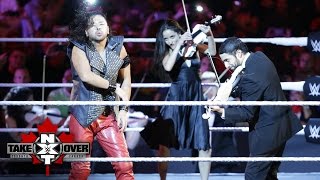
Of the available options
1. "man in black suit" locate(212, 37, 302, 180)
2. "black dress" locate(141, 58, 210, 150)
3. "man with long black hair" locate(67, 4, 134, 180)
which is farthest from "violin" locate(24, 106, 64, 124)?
"man in black suit" locate(212, 37, 302, 180)

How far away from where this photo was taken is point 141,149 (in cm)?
497

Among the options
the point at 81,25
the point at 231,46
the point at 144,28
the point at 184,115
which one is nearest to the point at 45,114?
the point at 144,28

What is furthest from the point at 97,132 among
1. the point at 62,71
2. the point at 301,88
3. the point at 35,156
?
the point at 62,71

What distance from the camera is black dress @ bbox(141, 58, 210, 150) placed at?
13.0 ft

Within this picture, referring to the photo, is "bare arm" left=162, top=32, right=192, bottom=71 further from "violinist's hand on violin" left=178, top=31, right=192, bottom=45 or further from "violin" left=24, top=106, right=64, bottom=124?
"violin" left=24, top=106, right=64, bottom=124

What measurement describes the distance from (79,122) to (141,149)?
6.05 feet

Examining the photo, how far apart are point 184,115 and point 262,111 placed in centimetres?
83

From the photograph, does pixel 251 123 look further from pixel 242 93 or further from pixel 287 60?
pixel 287 60

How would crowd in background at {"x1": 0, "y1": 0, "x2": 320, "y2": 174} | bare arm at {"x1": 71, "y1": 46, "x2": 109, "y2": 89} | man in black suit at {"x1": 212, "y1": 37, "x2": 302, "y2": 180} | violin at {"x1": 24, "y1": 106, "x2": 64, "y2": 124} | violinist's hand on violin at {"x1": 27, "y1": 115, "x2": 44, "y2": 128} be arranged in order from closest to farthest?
bare arm at {"x1": 71, "y1": 46, "x2": 109, "y2": 89} < man in black suit at {"x1": 212, "y1": 37, "x2": 302, "y2": 180} < violinist's hand on violin at {"x1": 27, "y1": 115, "x2": 44, "y2": 128} < violin at {"x1": 24, "y1": 106, "x2": 64, "y2": 124} < crowd in background at {"x1": 0, "y1": 0, "x2": 320, "y2": 174}

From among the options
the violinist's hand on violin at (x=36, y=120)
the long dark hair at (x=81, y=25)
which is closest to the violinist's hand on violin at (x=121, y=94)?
the long dark hair at (x=81, y=25)

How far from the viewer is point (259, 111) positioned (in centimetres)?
328

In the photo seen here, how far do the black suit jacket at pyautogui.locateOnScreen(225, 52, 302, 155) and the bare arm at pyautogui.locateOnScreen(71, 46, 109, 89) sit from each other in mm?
642

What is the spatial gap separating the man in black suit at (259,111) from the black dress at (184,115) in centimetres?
69

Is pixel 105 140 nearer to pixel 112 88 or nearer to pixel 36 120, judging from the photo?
pixel 112 88
